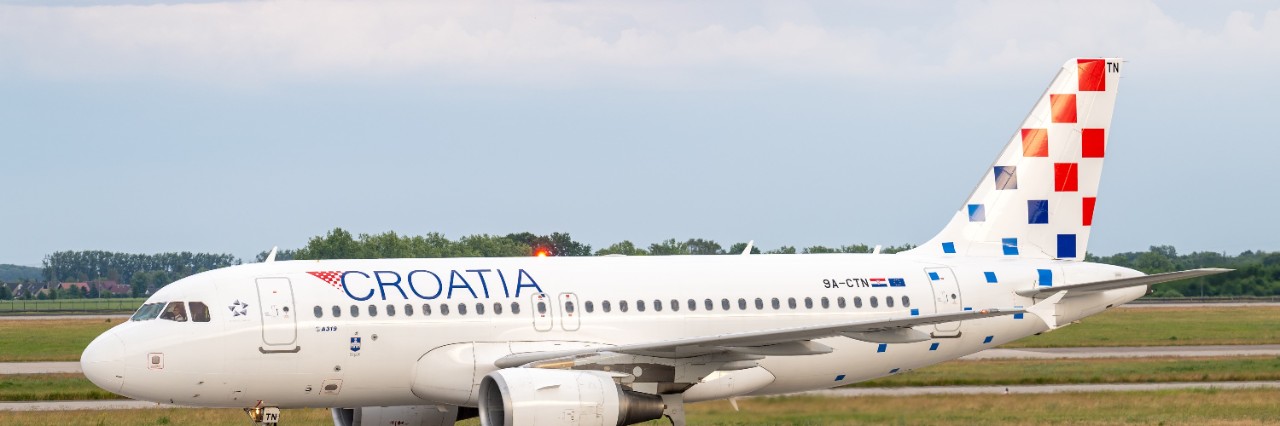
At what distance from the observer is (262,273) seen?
82.4ft

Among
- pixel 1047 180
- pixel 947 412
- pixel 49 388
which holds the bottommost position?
pixel 947 412

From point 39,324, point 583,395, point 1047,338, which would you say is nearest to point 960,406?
point 583,395

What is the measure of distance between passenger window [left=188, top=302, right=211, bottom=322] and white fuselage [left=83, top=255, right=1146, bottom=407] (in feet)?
0.32

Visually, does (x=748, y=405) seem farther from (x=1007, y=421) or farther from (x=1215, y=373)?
(x=1215, y=373)

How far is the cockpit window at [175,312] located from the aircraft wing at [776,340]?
4.90m

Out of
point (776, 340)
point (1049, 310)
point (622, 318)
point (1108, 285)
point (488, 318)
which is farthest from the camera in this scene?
point (1049, 310)

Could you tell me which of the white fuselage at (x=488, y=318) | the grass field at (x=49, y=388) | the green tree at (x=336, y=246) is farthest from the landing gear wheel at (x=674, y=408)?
the green tree at (x=336, y=246)

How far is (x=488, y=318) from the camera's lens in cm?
2558

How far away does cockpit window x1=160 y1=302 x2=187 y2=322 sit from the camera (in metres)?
24.3

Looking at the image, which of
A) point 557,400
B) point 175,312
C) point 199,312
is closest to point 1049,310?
point 557,400

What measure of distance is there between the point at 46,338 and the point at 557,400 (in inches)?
2284

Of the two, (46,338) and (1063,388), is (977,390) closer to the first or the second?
(1063,388)

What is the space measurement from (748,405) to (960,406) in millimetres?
6594

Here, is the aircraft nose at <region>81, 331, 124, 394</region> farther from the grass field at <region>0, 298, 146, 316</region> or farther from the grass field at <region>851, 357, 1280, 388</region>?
the grass field at <region>0, 298, 146, 316</region>
